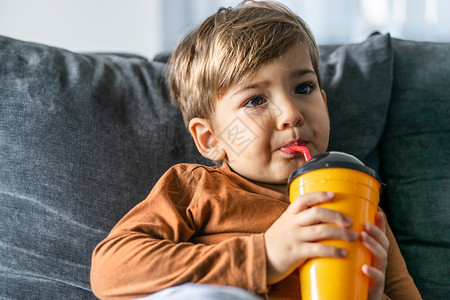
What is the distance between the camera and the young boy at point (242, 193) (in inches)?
30.7

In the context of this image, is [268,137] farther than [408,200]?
No

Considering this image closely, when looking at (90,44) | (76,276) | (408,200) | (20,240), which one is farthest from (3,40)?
(408,200)

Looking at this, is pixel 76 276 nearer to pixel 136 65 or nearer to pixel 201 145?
pixel 201 145

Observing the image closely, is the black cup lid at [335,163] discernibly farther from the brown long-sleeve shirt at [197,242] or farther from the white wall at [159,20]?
the white wall at [159,20]

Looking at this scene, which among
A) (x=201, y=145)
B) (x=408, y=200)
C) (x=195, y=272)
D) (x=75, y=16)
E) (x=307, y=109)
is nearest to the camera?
(x=195, y=272)

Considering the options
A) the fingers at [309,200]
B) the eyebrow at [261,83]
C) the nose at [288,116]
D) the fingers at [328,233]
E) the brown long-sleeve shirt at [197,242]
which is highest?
the eyebrow at [261,83]

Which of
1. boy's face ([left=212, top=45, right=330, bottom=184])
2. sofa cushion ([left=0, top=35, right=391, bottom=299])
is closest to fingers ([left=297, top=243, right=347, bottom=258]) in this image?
boy's face ([left=212, top=45, right=330, bottom=184])

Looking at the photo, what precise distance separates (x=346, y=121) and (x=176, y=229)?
609 mm

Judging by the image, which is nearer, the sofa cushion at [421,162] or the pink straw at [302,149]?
the pink straw at [302,149]

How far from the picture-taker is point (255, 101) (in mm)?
1011

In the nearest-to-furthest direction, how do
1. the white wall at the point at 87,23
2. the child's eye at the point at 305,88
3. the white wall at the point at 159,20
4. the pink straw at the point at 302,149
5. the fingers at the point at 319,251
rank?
the fingers at the point at 319,251, the pink straw at the point at 302,149, the child's eye at the point at 305,88, the white wall at the point at 159,20, the white wall at the point at 87,23

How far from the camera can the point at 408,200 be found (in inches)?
49.0

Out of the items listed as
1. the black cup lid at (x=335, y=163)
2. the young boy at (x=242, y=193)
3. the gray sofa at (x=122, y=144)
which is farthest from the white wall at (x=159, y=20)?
the black cup lid at (x=335, y=163)

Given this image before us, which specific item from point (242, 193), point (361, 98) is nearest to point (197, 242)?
point (242, 193)
